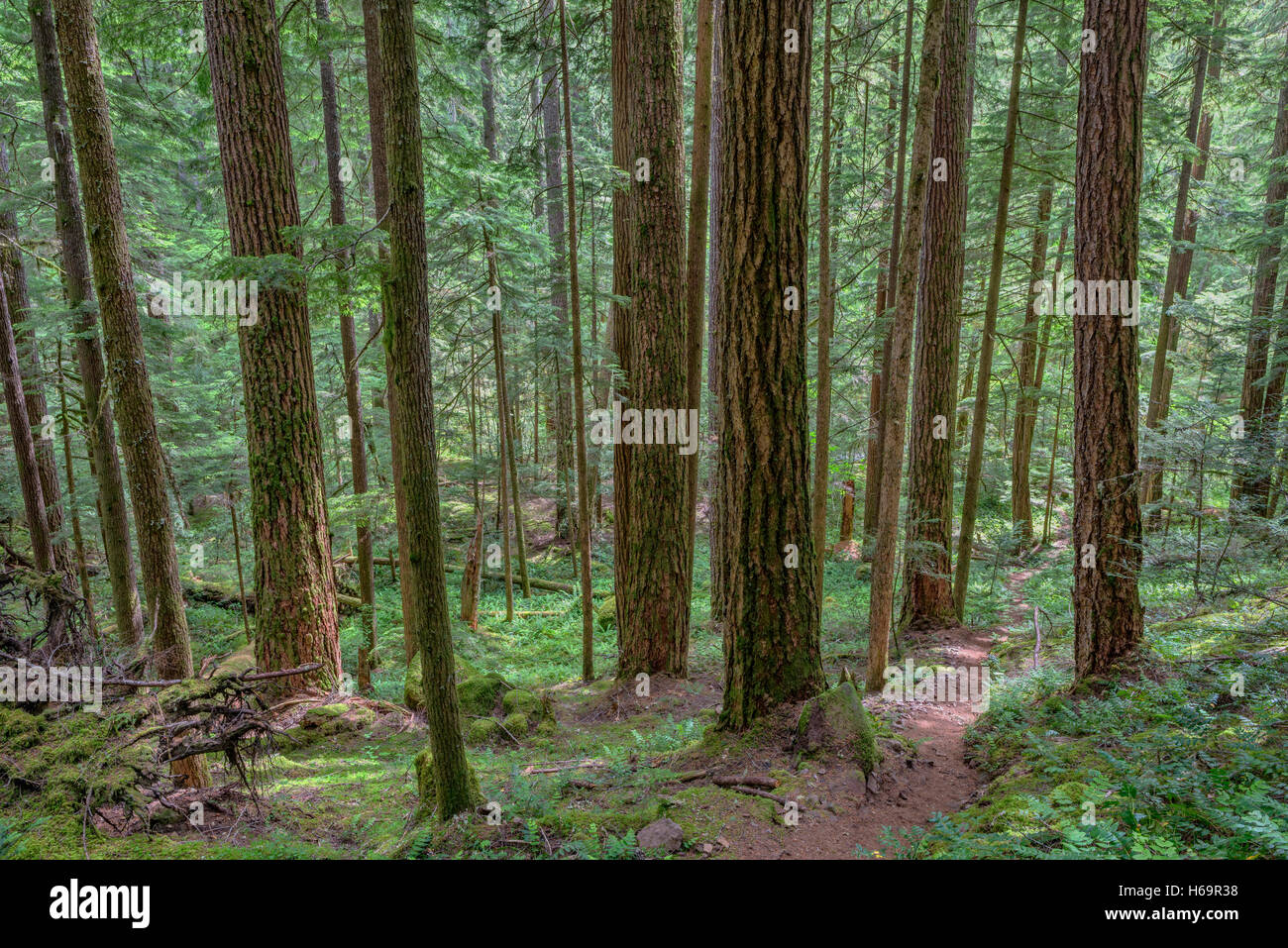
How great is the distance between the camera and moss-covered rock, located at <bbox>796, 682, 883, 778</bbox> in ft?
14.5

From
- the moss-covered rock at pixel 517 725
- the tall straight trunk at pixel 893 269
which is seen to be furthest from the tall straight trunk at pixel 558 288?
the tall straight trunk at pixel 893 269

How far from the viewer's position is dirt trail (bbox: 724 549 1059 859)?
11.8 ft

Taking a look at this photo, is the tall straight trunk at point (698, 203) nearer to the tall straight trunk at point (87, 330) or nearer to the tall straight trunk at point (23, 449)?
the tall straight trunk at point (87, 330)

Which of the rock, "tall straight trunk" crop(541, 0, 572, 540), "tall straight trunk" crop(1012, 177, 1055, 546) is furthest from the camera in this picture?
"tall straight trunk" crop(1012, 177, 1055, 546)

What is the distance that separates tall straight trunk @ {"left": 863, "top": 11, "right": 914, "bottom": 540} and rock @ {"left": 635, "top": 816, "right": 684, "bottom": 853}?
3.27 meters

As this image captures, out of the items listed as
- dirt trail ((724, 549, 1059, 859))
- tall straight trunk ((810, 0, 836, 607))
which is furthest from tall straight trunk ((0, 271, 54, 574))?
tall straight trunk ((810, 0, 836, 607))

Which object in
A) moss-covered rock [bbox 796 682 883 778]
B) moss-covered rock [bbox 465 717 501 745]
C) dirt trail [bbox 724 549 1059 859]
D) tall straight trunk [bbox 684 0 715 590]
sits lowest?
moss-covered rock [bbox 465 717 501 745]

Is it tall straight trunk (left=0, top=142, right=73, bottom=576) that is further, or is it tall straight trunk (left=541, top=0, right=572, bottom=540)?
tall straight trunk (left=0, top=142, right=73, bottom=576)

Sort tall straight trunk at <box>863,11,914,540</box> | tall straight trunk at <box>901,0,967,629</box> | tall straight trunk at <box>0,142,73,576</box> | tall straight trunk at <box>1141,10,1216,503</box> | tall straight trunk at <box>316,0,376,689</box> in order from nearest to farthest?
tall straight trunk at <box>863,11,914,540</box>
tall straight trunk at <box>901,0,967,629</box>
tall straight trunk at <box>316,0,376,689</box>
tall straight trunk at <box>0,142,73,576</box>
tall straight trunk at <box>1141,10,1216,503</box>

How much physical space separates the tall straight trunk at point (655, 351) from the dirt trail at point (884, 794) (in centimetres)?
260

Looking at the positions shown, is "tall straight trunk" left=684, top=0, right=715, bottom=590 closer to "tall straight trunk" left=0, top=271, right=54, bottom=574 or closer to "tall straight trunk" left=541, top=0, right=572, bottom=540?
"tall straight trunk" left=541, top=0, right=572, bottom=540

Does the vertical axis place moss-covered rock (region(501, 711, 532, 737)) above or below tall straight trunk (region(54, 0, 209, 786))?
below

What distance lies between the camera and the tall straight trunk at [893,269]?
7.40 m
